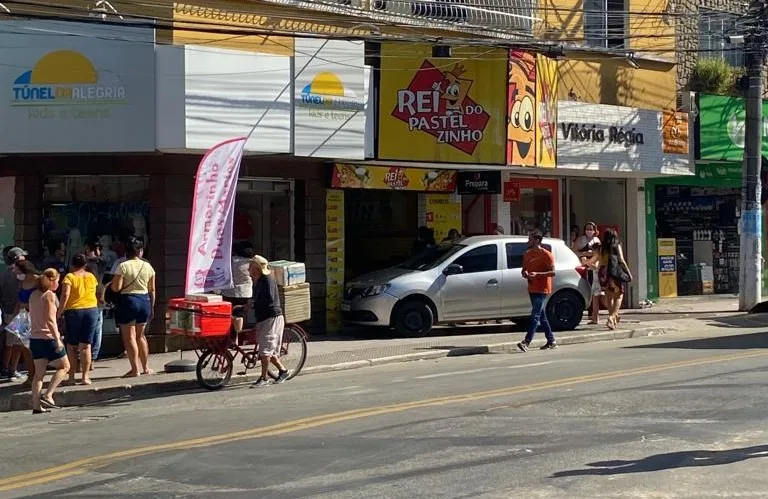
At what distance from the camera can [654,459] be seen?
770cm

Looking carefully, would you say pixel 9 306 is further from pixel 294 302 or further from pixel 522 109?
→ pixel 522 109

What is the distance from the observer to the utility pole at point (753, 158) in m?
21.0

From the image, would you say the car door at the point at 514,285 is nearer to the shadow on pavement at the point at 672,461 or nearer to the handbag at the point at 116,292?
the handbag at the point at 116,292

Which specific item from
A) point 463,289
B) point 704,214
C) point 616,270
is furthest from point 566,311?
point 704,214

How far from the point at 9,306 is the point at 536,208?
1266 centimetres

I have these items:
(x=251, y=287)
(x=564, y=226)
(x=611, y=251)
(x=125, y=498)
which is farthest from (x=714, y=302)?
(x=125, y=498)

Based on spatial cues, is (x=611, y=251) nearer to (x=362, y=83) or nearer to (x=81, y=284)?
(x=362, y=83)

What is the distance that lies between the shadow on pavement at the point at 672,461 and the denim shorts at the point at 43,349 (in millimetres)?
6705

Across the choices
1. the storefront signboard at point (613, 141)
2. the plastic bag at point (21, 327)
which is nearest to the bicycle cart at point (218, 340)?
the plastic bag at point (21, 327)

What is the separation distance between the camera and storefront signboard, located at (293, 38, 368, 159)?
55.3 feet

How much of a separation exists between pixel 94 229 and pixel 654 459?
11.6 metres

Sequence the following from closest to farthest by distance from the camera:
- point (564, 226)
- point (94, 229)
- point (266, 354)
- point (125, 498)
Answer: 1. point (125, 498)
2. point (266, 354)
3. point (94, 229)
4. point (564, 226)

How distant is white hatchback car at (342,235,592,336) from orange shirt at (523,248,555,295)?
6.77 feet

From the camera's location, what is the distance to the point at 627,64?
22.5m
